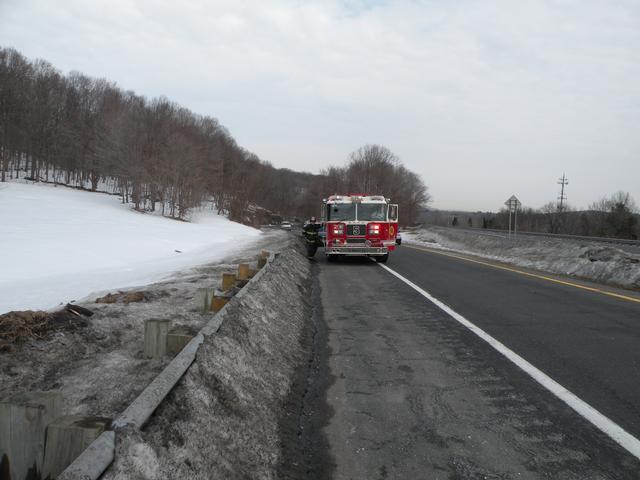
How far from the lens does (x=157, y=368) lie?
4.85 meters

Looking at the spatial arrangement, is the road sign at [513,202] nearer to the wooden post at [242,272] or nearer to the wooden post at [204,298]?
the wooden post at [242,272]

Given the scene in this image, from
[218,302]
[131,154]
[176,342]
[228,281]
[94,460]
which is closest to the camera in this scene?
[94,460]

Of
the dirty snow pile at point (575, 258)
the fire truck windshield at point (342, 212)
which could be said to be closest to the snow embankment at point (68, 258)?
the fire truck windshield at point (342, 212)

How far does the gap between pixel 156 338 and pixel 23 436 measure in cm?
261

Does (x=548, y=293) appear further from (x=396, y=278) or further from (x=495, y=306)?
(x=396, y=278)

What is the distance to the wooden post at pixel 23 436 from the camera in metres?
2.33

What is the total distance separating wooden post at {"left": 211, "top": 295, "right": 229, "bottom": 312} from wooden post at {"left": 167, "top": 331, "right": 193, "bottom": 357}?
6.44 feet

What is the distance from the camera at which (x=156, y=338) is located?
496 centimetres

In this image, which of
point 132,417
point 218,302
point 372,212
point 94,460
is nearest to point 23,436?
point 94,460

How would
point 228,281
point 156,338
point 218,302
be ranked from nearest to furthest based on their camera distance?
1. point 156,338
2. point 218,302
3. point 228,281

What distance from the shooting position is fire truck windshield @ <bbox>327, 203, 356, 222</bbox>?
1938 centimetres

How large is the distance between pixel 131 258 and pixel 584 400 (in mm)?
18645

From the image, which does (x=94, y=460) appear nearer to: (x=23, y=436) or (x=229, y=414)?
(x=23, y=436)

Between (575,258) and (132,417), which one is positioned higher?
(575,258)
